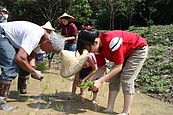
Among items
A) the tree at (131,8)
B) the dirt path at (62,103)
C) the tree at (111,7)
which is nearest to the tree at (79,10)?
the tree at (111,7)

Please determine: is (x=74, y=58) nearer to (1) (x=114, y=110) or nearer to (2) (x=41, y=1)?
(1) (x=114, y=110)

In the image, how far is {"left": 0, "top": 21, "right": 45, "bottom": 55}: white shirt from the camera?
3531 millimetres

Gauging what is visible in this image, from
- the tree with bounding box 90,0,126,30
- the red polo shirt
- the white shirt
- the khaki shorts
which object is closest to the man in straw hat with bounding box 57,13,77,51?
the red polo shirt

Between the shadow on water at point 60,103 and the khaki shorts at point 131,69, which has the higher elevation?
the khaki shorts at point 131,69

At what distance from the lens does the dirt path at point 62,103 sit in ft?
13.3

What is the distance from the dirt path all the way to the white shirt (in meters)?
0.82

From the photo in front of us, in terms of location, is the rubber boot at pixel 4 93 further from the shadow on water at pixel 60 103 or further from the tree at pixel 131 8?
the tree at pixel 131 8

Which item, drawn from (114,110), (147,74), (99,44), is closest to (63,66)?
(99,44)

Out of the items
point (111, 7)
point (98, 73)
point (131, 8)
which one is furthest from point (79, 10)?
point (98, 73)

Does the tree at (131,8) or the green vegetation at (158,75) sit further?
the tree at (131,8)

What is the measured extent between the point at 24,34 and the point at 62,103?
1.31 metres

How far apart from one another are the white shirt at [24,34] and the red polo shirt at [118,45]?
2.58 feet

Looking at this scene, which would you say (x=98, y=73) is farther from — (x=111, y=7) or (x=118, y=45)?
(x=111, y=7)

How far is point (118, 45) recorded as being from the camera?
374 centimetres
